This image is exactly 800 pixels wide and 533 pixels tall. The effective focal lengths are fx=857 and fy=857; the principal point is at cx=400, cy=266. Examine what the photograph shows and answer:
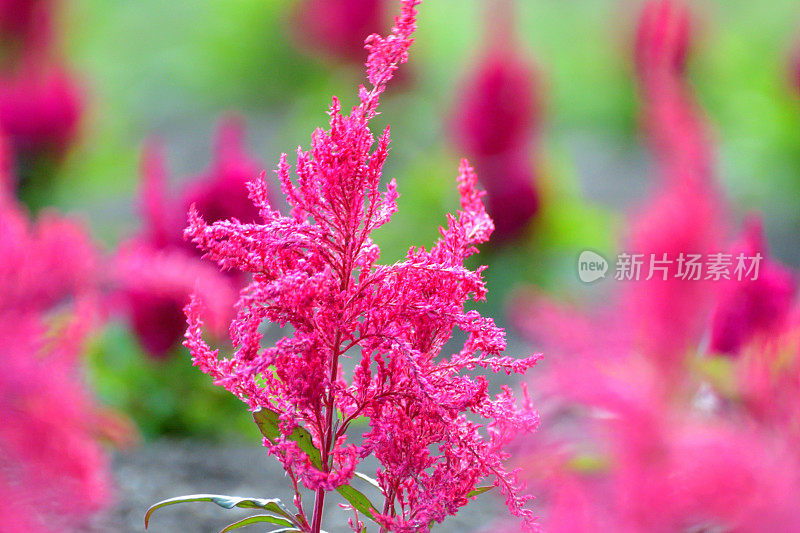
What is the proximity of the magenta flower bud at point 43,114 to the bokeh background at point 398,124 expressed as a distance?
64 mm

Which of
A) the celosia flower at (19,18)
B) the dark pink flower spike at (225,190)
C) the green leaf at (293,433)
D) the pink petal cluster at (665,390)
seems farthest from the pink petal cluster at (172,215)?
the celosia flower at (19,18)

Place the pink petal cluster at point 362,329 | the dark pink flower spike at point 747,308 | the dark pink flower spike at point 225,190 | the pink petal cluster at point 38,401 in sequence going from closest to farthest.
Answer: the pink petal cluster at point 38,401 → the pink petal cluster at point 362,329 → the dark pink flower spike at point 747,308 → the dark pink flower spike at point 225,190

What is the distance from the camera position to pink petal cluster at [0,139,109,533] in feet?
1.72

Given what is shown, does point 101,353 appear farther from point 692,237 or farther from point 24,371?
point 692,237

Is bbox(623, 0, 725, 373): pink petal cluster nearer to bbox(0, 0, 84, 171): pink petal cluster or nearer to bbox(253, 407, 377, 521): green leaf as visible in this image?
bbox(253, 407, 377, 521): green leaf

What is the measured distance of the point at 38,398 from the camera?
0.55m

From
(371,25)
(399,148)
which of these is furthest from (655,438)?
(371,25)

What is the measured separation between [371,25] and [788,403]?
3.07 meters

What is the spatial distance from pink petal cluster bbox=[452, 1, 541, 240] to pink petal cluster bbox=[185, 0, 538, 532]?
193 centimetres

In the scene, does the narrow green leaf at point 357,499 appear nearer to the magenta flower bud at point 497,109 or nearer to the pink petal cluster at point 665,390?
the pink petal cluster at point 665,390

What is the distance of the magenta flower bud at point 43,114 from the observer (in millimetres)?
2701

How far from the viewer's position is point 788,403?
58cm

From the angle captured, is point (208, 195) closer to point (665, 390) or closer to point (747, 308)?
point (747, 308)

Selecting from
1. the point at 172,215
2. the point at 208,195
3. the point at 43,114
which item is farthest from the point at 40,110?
the point at 208,195
